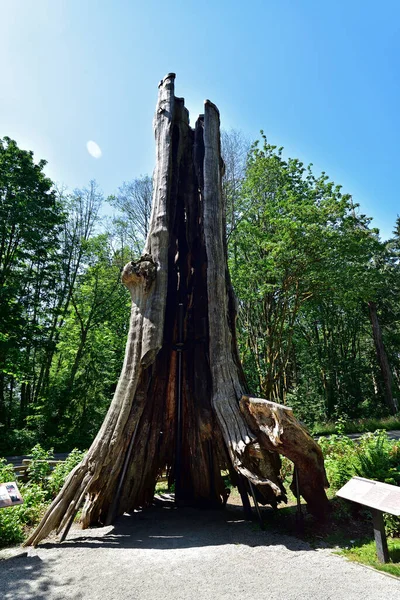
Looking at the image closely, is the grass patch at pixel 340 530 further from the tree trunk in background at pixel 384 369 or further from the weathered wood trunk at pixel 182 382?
the tree trunk in background at pixel 384 369

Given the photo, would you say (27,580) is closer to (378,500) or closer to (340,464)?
(378,500)

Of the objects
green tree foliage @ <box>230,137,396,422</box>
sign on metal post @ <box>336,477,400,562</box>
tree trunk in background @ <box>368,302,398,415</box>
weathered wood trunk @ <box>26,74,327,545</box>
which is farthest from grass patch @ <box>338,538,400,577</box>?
tree trunk in background @ <box>368,302,398,415</box>

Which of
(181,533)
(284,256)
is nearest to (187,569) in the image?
(181,533)

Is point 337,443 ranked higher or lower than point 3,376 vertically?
lower

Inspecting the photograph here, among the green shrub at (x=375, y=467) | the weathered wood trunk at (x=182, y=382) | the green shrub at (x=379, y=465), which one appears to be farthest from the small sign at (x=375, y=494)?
the green shrub at (x=379, y=465)

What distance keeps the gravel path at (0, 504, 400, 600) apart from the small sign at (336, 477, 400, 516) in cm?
61

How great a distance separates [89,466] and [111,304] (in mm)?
15311

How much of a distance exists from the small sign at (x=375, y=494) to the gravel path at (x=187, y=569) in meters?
0.61

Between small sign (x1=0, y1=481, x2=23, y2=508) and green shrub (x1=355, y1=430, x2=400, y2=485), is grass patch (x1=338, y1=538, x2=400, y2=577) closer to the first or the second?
green shrub (x1=355, y1=430, x2=400, y2=485)

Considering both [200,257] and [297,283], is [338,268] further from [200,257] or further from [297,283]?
[200,257]

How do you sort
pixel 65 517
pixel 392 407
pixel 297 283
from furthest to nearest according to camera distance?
pixel 392 407 → pixel 297 283 → pixel 65 517

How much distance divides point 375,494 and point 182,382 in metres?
4.00

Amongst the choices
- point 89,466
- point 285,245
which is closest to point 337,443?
point 89,466

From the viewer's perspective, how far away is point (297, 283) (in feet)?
47.2
